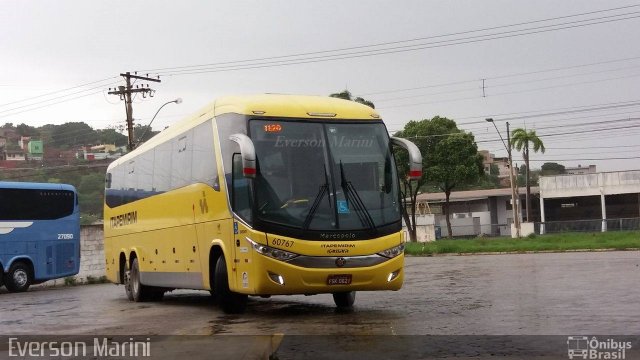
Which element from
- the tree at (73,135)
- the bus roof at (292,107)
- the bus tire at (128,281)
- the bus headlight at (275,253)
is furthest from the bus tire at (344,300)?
the tree at (73,135)

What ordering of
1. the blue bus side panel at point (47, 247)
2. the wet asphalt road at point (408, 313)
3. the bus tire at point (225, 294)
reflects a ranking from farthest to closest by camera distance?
1. the blue bus side panel at point (47, 247)
2. the bus tire at point (225, 294)
3. the wet asphalt road at point (408, 313)

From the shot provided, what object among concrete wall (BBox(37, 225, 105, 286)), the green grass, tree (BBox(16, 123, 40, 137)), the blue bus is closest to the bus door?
the blue bus

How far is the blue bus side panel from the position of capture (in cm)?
2703

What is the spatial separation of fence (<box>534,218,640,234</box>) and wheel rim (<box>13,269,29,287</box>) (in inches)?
1644

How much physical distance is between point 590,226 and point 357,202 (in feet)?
162

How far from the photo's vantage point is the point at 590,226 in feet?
187

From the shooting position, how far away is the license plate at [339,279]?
11477mm

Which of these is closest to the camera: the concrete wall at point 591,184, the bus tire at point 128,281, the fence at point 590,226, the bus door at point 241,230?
the bus door at point 241,230

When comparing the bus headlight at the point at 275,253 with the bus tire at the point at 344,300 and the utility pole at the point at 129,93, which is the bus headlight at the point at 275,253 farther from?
the utility pole at the point at 129,93

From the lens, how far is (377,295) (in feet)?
55.0

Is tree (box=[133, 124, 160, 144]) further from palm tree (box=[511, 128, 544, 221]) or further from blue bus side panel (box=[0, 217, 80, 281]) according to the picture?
palm tree (box=[511, 128, 544, 221])

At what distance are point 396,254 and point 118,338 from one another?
14.8 feet

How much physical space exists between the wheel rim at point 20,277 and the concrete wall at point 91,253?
22.1ft

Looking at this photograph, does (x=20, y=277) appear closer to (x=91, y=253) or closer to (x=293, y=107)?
(x=91, y=253)
